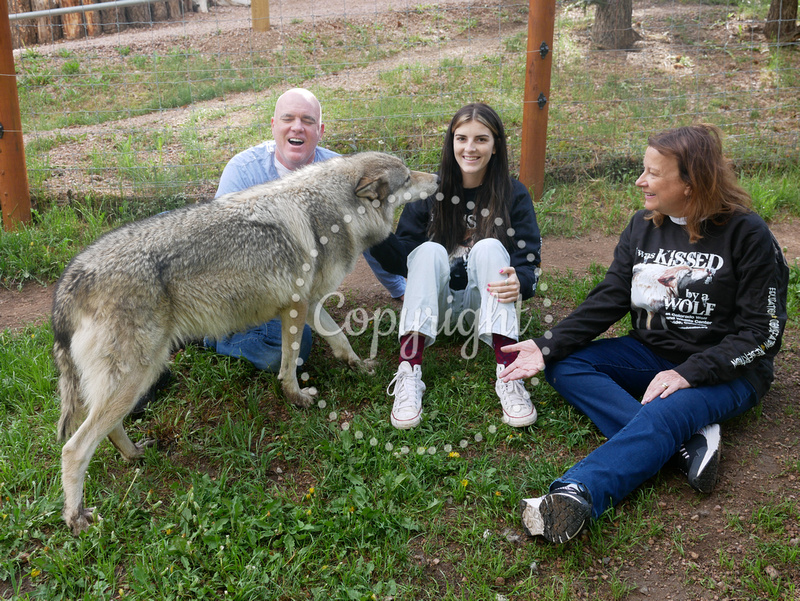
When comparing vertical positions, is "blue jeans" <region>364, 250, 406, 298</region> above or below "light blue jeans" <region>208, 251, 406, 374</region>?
above

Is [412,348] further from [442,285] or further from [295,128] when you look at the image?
[295,128]

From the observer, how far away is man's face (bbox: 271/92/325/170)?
374 cm

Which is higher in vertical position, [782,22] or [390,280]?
[782,22]

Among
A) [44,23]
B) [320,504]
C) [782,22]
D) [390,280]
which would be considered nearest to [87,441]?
[320,504]

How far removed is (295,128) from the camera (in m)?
3.78

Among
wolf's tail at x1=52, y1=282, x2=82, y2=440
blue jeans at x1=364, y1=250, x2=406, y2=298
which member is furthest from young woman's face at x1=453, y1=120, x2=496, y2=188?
wolf's tail at x1=52, y1=282, x2=82, y2=440

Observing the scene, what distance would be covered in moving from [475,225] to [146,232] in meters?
1.91

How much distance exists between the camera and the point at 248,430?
3.33 metres

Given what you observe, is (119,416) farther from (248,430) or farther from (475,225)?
(475,225)

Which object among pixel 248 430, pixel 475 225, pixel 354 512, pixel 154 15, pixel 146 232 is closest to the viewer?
pixel 354 512

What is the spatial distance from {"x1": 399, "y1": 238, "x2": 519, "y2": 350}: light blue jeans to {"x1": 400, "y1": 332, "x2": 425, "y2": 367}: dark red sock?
43mm

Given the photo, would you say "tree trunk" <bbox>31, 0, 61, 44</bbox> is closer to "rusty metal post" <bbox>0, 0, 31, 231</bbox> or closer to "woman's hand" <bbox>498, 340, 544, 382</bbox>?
"rusty metal post" <bbox>0, 0, 31, 231</bbox>

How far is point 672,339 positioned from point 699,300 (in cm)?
25

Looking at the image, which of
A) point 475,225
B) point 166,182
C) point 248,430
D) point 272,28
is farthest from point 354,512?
point 272,28
